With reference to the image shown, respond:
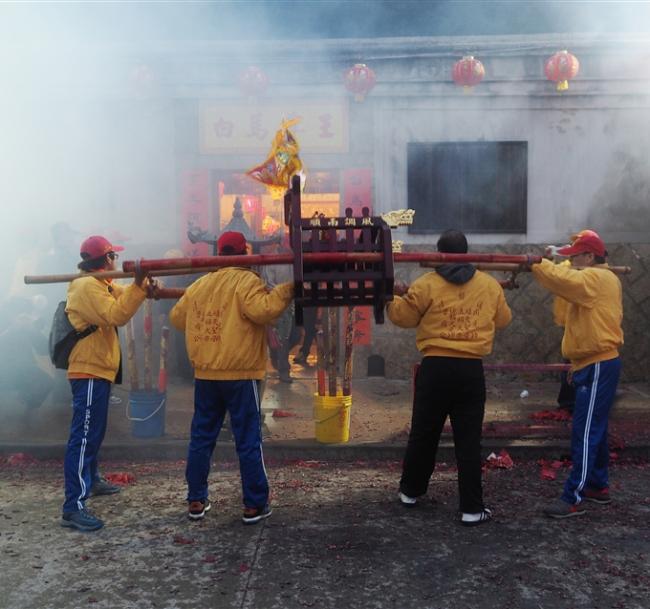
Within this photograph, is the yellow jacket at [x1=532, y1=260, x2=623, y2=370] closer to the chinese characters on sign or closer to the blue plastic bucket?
the blue plastic bucket

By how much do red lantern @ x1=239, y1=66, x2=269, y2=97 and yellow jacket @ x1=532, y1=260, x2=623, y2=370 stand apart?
5.32m

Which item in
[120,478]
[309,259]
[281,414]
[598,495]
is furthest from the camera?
[281,414]

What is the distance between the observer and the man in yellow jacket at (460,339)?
4621mm

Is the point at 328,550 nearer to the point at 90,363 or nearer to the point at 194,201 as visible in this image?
the point at 90,363

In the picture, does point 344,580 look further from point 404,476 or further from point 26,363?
point 26,363

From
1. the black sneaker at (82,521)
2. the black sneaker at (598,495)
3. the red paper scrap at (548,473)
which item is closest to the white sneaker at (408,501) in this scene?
the black sneaker at (598,495)

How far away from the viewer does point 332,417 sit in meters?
6.27

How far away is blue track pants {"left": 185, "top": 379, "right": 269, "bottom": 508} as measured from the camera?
4.64 meters

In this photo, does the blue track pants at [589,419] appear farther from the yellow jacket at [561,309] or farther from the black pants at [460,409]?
the black pants at [460,409]

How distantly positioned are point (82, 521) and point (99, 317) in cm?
134

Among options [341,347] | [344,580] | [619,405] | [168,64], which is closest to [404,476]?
[344,580]

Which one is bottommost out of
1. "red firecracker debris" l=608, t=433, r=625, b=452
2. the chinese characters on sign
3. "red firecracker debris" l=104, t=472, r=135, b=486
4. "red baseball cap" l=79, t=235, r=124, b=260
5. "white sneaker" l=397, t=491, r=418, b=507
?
"red firecracker debris" l=104, t=472, r=135, b=486

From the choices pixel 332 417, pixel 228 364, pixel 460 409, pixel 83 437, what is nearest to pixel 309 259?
pixel 228 364

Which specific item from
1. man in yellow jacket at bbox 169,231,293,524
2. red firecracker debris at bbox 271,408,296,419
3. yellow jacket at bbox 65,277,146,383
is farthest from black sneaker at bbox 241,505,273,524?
red firecracker debris at bbox 271,408,296,419
